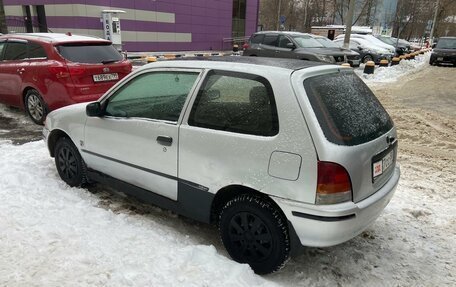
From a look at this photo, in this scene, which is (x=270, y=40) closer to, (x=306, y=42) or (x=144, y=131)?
(x=306, y=42)

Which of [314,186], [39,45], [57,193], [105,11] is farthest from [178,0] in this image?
[314,186]

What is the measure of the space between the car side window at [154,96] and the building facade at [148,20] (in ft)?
56.2

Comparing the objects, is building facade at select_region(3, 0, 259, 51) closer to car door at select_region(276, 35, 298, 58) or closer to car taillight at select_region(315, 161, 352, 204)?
car door at select_region(276, 35, 298, 58)

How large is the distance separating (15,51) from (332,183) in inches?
280

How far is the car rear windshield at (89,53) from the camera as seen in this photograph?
682 cm

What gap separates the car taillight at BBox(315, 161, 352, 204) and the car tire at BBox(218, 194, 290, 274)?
14.5 inches

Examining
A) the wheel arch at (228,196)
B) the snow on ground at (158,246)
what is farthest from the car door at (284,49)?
the wheel arch at (228,196)

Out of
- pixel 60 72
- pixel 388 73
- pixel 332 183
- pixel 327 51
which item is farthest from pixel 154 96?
pixel 388 73

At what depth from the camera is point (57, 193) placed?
420 centimetres

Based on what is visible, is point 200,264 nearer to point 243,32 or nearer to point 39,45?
point 39,45

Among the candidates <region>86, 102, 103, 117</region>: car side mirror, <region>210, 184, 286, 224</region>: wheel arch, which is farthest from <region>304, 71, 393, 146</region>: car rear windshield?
<region>86, 102, 103, 117</region>: car side mirror

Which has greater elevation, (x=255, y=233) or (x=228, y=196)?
(x=228, y=196)

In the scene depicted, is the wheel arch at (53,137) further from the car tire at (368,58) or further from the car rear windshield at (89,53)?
the car tire at (368,58)

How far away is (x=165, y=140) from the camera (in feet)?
11.0
